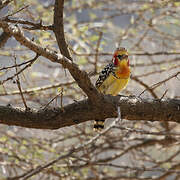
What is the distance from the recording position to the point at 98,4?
17.9ft

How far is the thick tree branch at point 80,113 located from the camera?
87.5 inches

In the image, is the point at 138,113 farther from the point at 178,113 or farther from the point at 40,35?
the point at 40,35

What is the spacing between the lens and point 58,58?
6.10 feet

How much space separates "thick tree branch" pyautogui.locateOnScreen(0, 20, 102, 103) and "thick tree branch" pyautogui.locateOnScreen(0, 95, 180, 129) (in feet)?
0.27

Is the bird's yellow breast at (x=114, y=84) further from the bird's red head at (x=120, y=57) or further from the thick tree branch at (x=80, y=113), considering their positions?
the thick tree branch at (x=80, y=113)

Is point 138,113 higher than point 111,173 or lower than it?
higher

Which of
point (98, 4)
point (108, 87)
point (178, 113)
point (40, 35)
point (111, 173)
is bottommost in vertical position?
point (111, 173)

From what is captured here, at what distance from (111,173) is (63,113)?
3.28m

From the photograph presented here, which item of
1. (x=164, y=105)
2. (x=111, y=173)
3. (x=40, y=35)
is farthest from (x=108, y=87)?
(x=111, y=173)

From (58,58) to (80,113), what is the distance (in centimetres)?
51

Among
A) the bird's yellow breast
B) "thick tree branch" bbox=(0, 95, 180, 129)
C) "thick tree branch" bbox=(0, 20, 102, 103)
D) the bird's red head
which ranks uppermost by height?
the bird's red head

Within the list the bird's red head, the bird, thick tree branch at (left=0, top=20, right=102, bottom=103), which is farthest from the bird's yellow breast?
thick tree branch at (left=0, top=20, right=102, bottom=103)

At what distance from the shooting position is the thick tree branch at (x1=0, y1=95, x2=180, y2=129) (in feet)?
7.29

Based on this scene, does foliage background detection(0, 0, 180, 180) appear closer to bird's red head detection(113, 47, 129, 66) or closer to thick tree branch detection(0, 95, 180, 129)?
bird's red head detection(113, 47, 129, 66)
